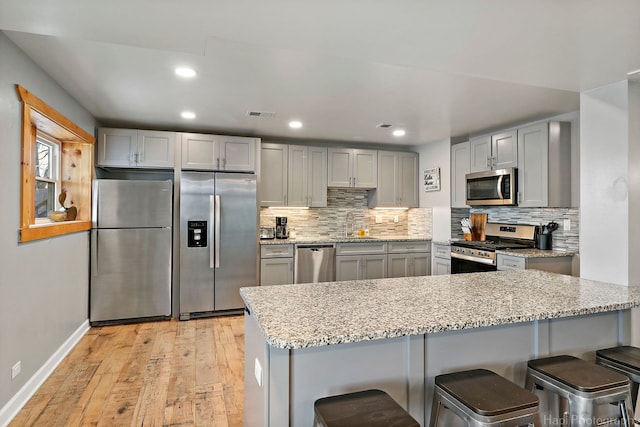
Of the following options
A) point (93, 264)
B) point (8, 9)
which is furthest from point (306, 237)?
point (8, 9)

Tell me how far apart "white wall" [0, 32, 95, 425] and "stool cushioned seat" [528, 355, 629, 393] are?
9.53 feet

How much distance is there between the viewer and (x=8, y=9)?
1547mm

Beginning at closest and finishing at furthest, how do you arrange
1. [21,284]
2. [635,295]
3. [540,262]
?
[635,295], [21,284], [540,262]

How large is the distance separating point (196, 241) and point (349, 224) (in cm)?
228

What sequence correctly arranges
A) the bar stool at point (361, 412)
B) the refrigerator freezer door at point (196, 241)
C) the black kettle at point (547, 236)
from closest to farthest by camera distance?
the bar stool at point (361, 412) < the black kettle at point (547, 236) < the refrigerator freezer door at point (196, 241)

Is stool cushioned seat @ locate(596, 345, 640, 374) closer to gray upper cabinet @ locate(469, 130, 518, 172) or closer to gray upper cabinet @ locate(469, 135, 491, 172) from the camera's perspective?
gray upper cabinet @ locate(469, 130, 518, 172)

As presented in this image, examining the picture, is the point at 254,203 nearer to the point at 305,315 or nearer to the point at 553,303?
the point at 305,315

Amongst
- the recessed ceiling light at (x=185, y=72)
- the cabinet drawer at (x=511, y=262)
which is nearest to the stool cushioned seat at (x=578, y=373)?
the cabinet drawer at (x=511, y=262)

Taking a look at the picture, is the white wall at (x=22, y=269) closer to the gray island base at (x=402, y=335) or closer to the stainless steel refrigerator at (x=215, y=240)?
the stainless steel refrigerator at (x=215, y=240)

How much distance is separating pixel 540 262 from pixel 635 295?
161 centimetres

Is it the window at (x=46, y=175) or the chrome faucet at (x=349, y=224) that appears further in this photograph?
the chrome faucet at (x=349, y=224)

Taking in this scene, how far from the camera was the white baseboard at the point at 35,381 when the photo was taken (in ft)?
7.04

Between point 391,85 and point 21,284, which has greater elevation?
point 391,85

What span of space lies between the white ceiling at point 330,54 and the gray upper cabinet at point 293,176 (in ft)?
3.10
